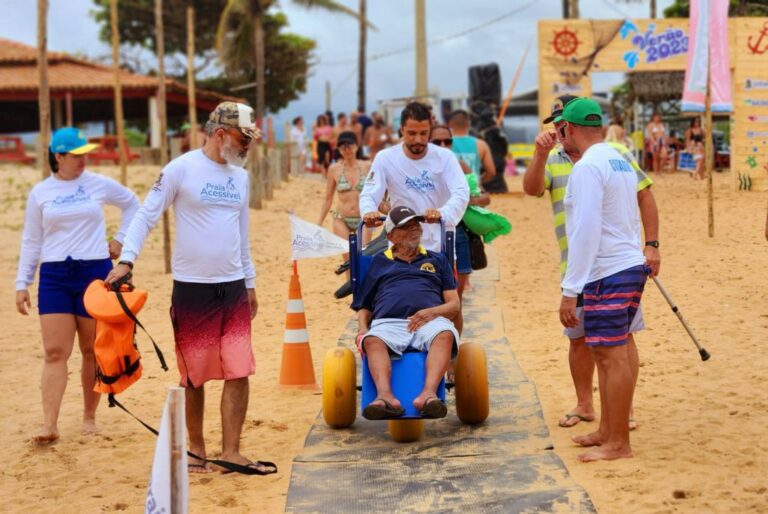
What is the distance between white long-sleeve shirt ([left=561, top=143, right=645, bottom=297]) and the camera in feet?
19.7

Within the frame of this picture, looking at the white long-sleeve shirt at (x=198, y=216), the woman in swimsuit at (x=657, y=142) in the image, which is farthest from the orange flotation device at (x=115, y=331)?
the woman in swimsuit at (x=657, y=142)

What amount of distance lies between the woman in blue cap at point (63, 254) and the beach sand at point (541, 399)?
52 centimetres

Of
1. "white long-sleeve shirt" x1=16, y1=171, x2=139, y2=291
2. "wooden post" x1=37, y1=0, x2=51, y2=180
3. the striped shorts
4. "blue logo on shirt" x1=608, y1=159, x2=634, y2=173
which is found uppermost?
"wooden post" x1=37, y1=0, x2=51, y2=180

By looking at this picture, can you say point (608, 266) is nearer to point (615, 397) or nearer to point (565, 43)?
point (615, 397)

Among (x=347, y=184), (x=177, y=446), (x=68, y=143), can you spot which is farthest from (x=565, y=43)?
(x=177, y=446)

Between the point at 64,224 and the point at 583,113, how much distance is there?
3.37 metres

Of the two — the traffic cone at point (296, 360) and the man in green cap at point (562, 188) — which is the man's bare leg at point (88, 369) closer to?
the traffic cone at point (296, 360)

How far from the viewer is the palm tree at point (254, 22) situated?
38.3 meters

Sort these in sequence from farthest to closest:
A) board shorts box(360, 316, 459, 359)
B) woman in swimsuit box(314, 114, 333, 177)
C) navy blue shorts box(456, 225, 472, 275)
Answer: woman in swimsuit box(314, 114, 333, 177) → navy blue shorts box(456, 225, 472, 275) → board shorts box(360, 316, 459, 359)

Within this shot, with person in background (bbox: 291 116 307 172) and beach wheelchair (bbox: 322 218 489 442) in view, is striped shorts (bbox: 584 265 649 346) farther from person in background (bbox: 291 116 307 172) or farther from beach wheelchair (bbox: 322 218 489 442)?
person in background (bbox: 291 116 307 172)

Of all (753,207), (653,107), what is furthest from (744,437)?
(653,107)

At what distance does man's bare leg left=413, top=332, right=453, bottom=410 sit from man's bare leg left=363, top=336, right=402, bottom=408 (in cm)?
15

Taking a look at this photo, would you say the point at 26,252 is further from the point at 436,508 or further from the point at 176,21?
the point at 176,21

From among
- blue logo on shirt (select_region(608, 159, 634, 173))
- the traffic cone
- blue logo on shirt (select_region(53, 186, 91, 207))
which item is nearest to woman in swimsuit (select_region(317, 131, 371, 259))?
the traffic cone
